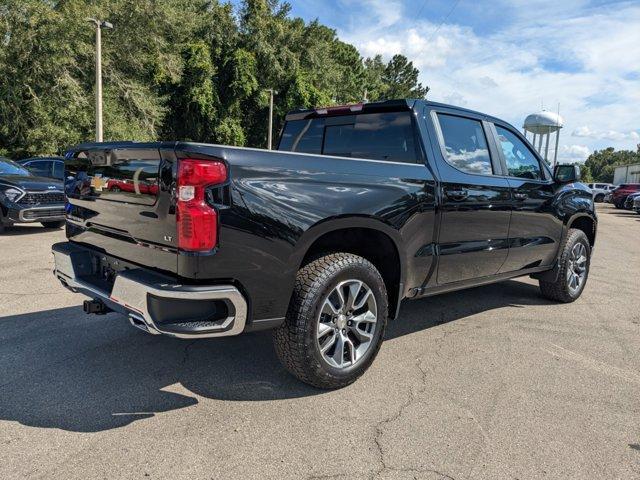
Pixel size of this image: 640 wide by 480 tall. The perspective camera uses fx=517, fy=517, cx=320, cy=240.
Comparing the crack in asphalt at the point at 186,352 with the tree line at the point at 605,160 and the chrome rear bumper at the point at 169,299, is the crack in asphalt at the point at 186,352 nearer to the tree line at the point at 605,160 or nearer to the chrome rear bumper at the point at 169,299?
the chrome rear bumper at the point at 169,299

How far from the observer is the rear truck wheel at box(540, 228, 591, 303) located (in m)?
5.53

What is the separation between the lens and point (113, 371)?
139 inches

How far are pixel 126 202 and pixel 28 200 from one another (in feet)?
24.6

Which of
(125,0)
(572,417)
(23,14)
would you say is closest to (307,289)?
(572,417)

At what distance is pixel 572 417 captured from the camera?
10.1 feet

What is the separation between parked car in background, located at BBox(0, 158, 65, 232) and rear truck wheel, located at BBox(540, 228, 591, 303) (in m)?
8.41

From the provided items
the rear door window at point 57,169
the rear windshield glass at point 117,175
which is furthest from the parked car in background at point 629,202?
the rear windshield glass at point 117,175

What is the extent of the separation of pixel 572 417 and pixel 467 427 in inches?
27.1

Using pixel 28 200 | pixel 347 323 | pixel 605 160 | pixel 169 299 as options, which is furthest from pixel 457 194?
pixel 605 160

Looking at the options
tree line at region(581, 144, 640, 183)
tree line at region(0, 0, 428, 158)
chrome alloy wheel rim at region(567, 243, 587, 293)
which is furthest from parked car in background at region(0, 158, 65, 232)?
tree line at region(581, 144, 640, 183)

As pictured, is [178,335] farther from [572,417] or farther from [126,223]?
[572,417]

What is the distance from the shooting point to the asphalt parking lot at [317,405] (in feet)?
8.36

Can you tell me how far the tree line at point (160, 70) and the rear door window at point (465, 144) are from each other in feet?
70.5

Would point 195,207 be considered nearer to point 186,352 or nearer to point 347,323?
point 347,323
